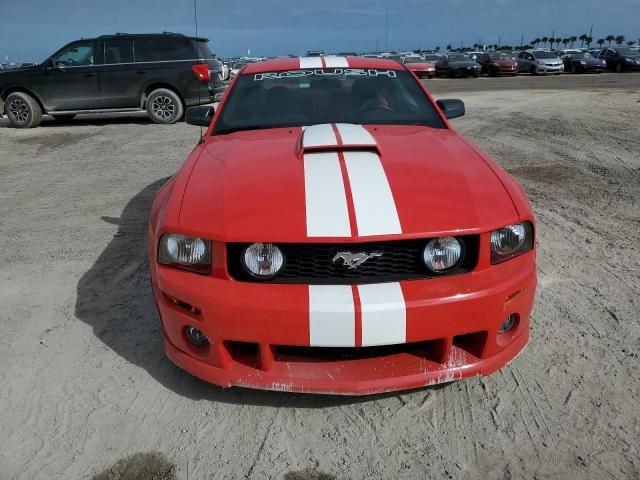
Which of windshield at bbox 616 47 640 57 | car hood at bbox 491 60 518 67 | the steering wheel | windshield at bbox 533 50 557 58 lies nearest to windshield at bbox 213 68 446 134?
the steering wheel

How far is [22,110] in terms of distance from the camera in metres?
10.3

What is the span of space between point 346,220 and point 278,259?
314 millimetres

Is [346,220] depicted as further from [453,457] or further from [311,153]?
[453,457]

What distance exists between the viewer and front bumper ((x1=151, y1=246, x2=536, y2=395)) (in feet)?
6.36

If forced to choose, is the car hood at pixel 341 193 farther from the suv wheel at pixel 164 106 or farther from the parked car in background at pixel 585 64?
the parked car in background at pixel 585 64

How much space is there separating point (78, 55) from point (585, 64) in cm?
2709

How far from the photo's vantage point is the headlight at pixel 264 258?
6.66 ft

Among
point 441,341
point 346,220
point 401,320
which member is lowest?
point 441,341

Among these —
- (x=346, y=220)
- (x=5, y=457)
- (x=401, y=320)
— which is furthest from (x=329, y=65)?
(x=5, y=457)

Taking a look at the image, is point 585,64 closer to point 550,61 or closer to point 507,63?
point 550,61

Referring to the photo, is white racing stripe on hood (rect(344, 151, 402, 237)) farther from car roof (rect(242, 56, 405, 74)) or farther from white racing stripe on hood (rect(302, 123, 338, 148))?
car roof (rect(242, 56, 405, 74))

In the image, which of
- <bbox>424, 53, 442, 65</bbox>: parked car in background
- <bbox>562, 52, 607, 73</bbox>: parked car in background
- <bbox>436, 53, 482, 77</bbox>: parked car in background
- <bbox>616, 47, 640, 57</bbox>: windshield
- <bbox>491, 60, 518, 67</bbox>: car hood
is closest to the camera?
<bbox>436, 53, 482, 77</bbox>: parked car in background

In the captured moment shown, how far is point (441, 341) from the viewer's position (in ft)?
6.69

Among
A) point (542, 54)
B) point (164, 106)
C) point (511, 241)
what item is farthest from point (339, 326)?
point (542, 54)
